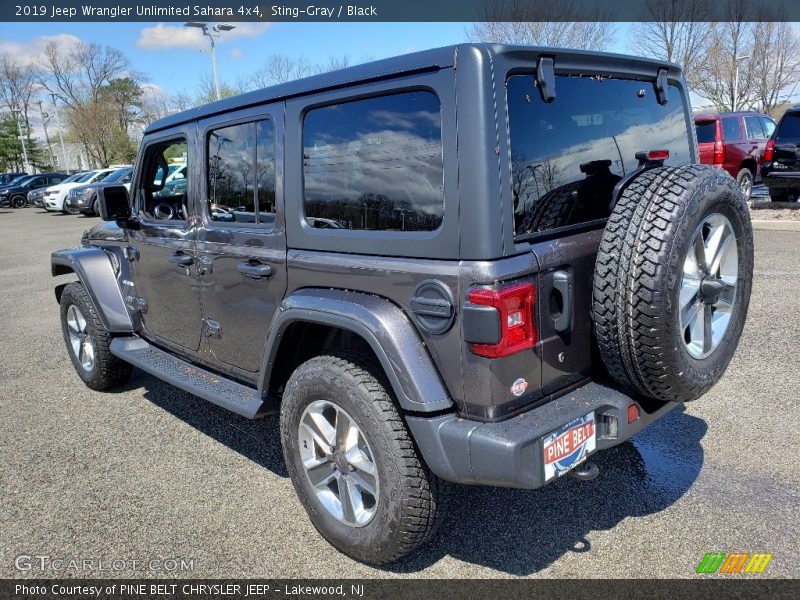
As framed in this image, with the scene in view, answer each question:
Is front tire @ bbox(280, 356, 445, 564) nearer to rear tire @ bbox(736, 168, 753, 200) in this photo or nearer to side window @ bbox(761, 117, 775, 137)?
rear tire @ bbox(736, 168, 753, 200)

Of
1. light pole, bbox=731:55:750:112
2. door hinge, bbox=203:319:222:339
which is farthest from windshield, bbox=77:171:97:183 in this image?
light pole, bbox=731:55:750:112

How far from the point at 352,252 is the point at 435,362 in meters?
0.59

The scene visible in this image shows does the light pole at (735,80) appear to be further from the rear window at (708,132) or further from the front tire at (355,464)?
the front tire at (355,464)

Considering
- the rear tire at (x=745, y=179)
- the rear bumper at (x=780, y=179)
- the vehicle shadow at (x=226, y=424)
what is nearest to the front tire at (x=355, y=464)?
the vehicle shadow at (x=226, y=424)

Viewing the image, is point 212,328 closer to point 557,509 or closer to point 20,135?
point 557,509

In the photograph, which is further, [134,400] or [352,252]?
[134,400]

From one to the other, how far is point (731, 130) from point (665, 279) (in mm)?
12015

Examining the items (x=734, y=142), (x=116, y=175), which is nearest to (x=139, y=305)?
(x=734, y=142)

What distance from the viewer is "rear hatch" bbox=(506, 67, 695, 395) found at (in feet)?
7.59

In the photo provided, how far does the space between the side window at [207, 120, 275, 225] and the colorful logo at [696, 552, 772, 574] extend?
236 cm

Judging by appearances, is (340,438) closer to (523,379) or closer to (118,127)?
Answer: (523,379)

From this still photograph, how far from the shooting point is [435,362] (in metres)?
2.33
